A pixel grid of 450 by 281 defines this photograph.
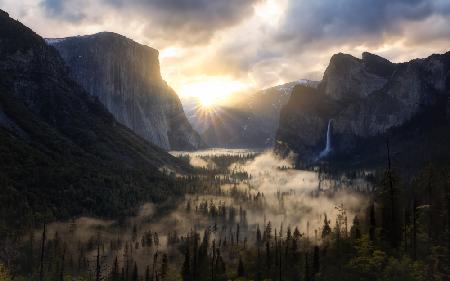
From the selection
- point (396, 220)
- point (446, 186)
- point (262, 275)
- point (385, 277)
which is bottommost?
point (262, 275)

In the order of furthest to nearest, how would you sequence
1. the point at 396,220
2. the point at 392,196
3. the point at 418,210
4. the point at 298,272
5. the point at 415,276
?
the point at 298,272, the point at 418,210, the point at 396,220, the point at 392,196, the point at 415,276

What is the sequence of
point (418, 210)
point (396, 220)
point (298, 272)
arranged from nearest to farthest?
1. point (396, 220)
2. point (418, 210)
3. point (298, 272)

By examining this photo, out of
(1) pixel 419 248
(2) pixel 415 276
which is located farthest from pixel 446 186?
(2) pixel 415 276

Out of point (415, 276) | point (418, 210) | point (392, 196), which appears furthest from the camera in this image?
point (418, 210)

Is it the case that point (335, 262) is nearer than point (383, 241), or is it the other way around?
point (383, 241)

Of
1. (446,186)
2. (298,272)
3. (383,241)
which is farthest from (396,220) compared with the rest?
(298,272)

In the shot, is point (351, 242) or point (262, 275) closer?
point (351, 242)

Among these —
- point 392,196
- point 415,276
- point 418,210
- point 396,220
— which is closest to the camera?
point 415,276

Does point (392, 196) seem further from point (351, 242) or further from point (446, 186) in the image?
point (351, 242)

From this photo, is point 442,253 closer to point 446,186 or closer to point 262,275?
point 446,186

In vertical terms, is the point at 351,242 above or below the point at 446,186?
below
